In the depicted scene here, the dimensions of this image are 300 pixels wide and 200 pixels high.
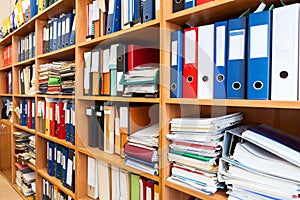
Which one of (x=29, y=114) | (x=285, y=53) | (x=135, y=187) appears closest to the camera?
(x=285, y=53)

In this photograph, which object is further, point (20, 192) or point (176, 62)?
point (20, 192)

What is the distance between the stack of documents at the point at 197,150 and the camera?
946 mm

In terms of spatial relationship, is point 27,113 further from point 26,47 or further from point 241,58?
point 241,58

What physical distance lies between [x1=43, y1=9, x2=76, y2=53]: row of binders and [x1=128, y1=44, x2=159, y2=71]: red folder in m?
0.63

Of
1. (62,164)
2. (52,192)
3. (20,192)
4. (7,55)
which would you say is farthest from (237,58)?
(7,55)

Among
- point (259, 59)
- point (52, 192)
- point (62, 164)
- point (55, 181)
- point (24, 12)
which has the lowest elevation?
point (52, 192)

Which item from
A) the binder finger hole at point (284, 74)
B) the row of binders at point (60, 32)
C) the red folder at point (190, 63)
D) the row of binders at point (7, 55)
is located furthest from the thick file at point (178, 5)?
the row of binders at point (7, 55)

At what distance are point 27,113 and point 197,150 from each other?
2.15 meters

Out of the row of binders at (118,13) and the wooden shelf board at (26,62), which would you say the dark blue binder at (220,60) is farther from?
the wooden shelf board at (26,62)

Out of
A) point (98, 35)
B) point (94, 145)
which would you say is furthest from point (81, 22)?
point (94, 145)

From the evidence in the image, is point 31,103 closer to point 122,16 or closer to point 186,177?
point 122,16

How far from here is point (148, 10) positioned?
1.17m

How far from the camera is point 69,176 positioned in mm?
1801

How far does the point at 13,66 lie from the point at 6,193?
143 centimetres
